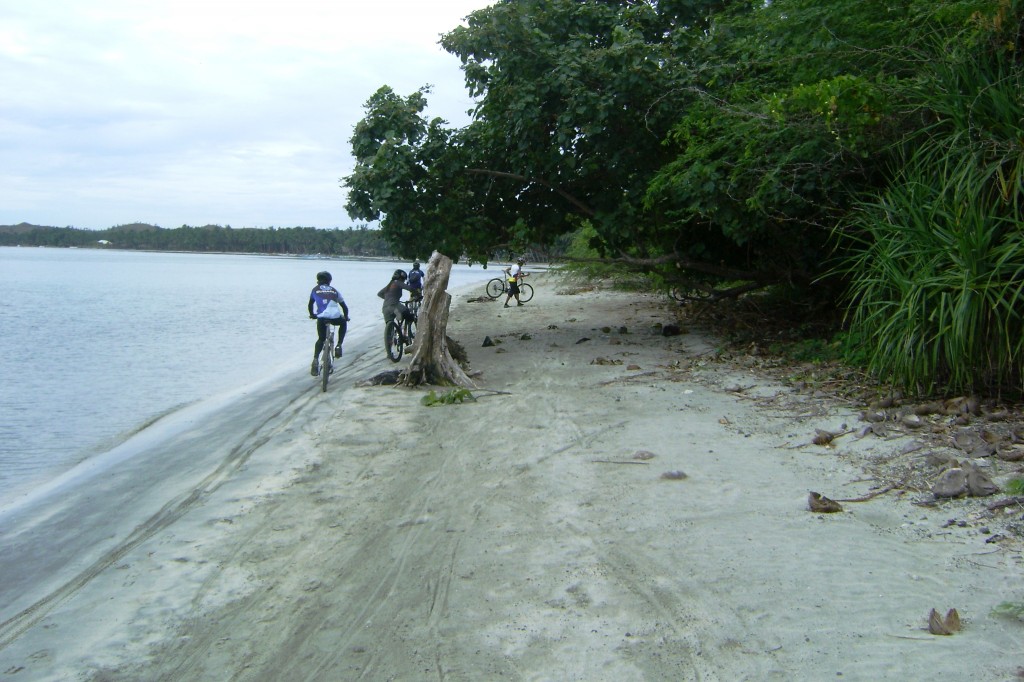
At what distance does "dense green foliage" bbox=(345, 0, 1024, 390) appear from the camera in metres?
7.21

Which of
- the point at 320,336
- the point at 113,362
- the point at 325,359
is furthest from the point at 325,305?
the point at 113,362

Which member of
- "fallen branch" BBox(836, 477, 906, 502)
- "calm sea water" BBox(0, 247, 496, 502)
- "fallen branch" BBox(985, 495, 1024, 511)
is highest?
"fallen branch" BBox(985, 495, 1024, 511)

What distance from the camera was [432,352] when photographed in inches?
455

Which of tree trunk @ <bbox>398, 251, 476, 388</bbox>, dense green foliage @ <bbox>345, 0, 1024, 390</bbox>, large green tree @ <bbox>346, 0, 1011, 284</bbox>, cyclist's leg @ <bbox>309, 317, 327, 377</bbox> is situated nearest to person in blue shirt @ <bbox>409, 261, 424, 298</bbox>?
dense green foliage @ <bbox>345, 0, 1024, 390</bbox>

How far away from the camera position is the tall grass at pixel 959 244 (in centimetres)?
679

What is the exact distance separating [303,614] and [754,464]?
147 inches

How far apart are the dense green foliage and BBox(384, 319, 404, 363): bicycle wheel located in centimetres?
148

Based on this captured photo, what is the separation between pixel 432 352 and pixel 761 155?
500 cm

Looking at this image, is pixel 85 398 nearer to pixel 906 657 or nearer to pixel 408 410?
pixel 408 410

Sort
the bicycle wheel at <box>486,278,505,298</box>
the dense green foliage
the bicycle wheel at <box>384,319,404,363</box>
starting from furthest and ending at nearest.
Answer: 1. the bicycle wheel at <box>486,278,505,298</box>
2. the bicycle wheel at <box>384,319,404,363</box>
3. the dense green foliage

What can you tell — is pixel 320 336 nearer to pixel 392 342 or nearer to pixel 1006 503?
pixel 392 342

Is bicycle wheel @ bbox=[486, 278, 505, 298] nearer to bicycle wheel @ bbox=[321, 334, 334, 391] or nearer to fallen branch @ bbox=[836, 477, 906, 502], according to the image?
bicycle wheel @ bbox=[321, 334, 334, 391]

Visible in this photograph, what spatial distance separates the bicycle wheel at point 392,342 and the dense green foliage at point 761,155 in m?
1.48

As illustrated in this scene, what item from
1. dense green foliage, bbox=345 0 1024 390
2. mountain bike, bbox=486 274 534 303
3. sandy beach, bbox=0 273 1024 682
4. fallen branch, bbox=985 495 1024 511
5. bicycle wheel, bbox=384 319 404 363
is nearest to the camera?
sandy beach, bbox=0 273 1024 682
